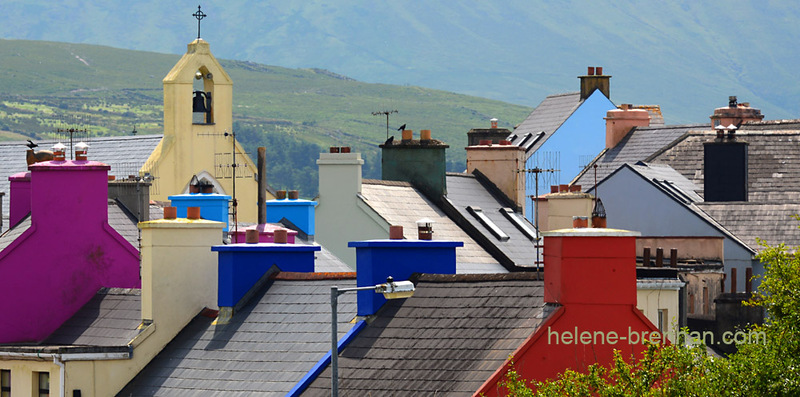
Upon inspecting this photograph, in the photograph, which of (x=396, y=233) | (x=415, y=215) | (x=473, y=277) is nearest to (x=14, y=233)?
(x=396, y=233)

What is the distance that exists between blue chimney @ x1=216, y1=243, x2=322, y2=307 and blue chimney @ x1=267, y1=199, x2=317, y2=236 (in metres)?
21.8

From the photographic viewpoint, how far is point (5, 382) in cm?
3703

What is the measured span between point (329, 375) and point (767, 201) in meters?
39.7

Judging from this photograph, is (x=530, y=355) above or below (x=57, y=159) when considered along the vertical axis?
below

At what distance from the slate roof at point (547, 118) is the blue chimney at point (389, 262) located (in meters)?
64.3

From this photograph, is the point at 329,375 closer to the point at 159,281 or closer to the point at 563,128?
the point at 159,281

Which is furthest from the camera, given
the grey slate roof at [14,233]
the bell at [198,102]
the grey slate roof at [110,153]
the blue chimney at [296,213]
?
the bell at [198,102]

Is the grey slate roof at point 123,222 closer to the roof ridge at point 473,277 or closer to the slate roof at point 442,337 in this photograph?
the roof ridge at point 473,277

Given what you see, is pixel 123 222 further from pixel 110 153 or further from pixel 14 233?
pixel 110 153

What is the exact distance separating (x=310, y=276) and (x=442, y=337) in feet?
21.1

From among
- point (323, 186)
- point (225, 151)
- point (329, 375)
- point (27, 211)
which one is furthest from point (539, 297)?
point (225, 151)

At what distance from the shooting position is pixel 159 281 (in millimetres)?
37812

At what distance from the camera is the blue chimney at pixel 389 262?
3312cm

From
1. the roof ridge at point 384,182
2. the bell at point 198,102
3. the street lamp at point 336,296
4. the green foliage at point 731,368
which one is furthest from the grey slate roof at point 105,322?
the bell at point 198,102
